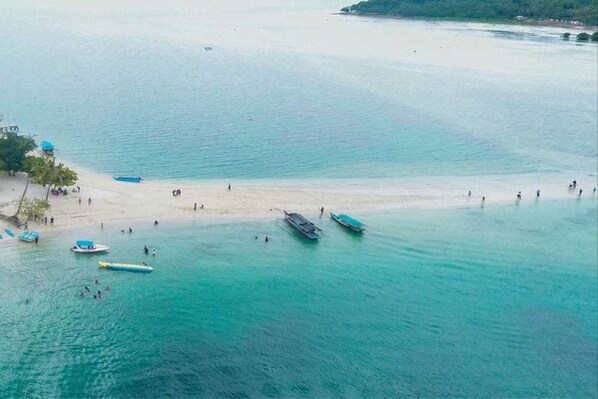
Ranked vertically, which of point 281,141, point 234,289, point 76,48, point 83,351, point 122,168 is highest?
point 76,48

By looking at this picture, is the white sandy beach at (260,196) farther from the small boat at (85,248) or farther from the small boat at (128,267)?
the small boat at (128,267)

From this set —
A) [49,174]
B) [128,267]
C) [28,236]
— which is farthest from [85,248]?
[49,174]

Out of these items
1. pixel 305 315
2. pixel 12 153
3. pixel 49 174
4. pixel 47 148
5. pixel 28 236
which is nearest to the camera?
pixel 305 315

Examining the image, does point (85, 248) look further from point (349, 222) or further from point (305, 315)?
point (349, 222)

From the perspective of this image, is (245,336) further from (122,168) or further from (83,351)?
(122,168)

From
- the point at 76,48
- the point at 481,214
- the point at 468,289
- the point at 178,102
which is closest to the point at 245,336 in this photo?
the point at 468,289

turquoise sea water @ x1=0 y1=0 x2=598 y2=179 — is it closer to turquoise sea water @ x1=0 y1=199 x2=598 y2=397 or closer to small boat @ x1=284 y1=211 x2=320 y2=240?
small boat @ x1=284 y1=211 x2=320 y2=240
